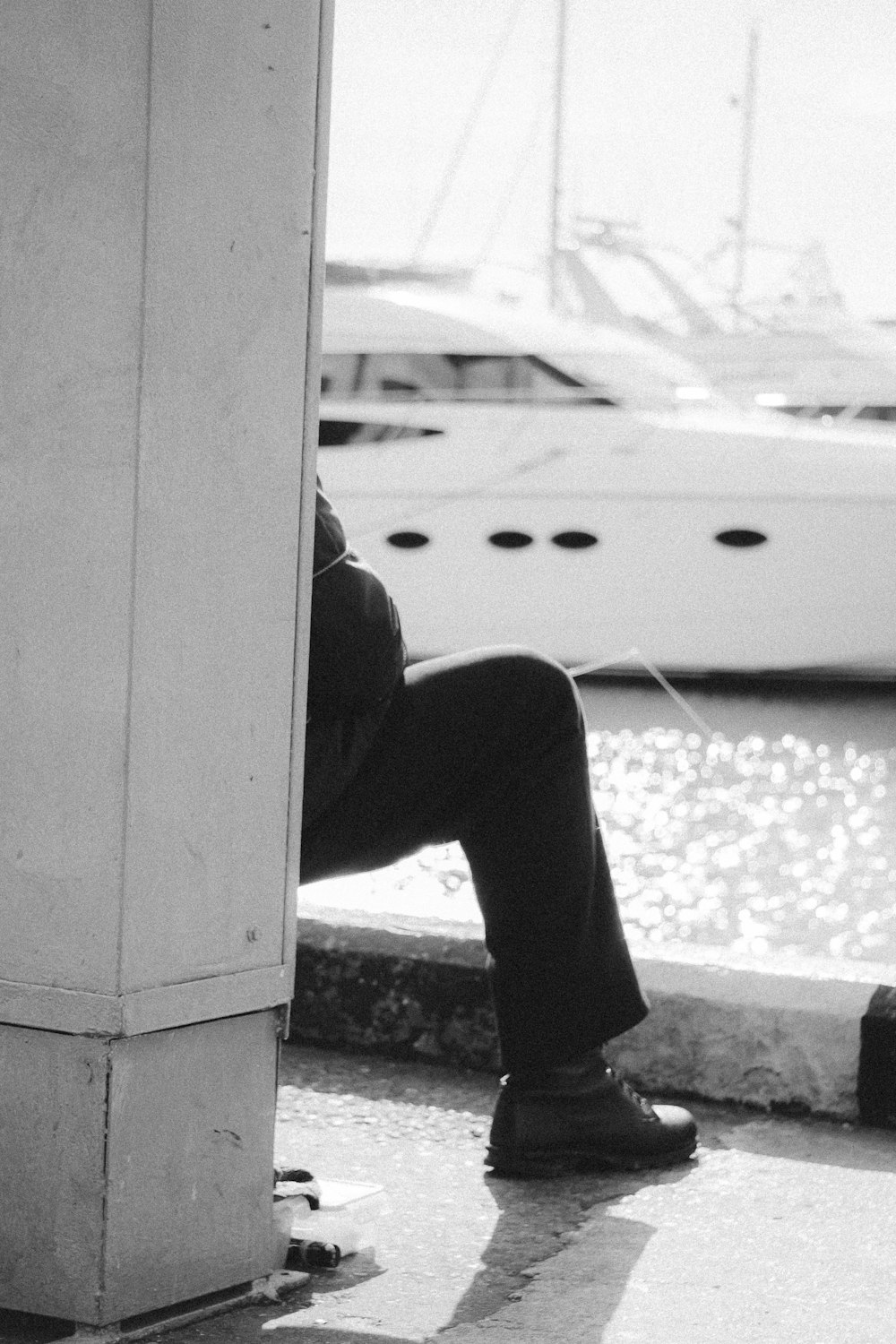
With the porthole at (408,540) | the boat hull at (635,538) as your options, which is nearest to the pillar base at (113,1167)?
the boat hull at (635,538)

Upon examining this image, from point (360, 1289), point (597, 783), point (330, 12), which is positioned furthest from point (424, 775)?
point (597, 783)

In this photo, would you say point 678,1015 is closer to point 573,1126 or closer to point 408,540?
point 573,1126

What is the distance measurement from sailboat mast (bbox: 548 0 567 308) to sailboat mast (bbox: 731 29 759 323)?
13.0 ft

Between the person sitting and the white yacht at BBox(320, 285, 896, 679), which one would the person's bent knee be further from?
the white yacht at BBox(320, 285, 896, 679)

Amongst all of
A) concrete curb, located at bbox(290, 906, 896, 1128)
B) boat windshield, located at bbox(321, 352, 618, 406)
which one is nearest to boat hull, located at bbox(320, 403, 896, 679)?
boat windshield, located at bbox(321, 352, 618, 406)

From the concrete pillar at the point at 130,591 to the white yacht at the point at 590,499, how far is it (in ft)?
43.1

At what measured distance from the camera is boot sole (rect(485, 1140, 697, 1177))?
275cm

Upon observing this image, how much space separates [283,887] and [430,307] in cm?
1369

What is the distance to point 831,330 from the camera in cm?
2345

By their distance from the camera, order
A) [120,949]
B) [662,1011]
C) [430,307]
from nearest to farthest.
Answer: [120,949], [662,1011], [430,307]

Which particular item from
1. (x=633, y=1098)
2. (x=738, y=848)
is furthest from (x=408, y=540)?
(x=633, y=1098)

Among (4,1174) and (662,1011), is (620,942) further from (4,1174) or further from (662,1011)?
(4,1174)

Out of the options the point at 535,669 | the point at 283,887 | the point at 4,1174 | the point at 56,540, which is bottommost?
the point at 4,1174

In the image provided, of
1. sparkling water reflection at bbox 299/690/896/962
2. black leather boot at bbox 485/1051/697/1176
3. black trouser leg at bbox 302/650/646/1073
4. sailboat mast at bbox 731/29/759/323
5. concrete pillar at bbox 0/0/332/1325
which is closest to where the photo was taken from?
concrete pillar at bbox 0/0/332/1325
